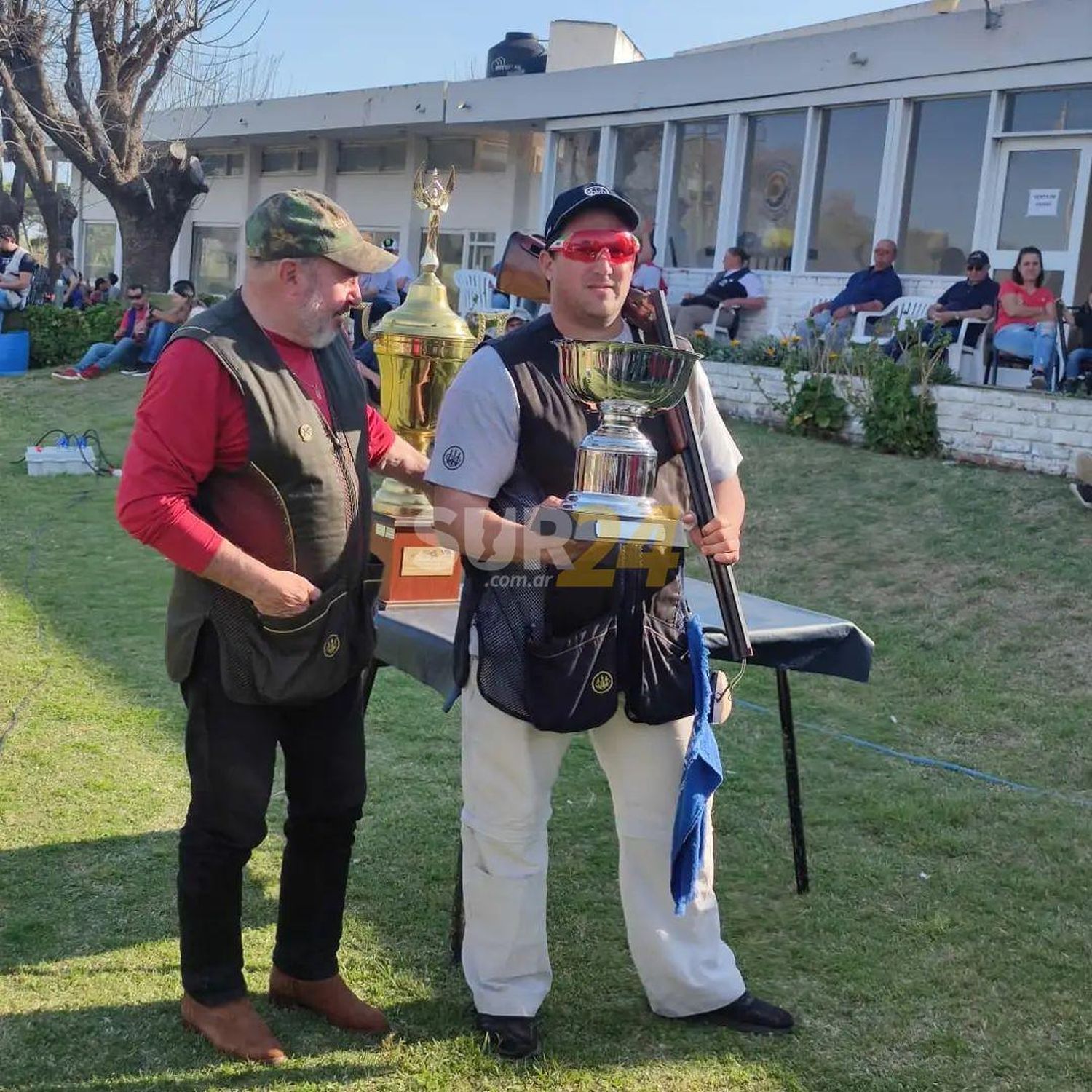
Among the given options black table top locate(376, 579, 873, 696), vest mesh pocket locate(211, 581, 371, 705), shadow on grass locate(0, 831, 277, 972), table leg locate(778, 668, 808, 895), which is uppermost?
vest mesh pocket locate(211, 581, 371, 705)

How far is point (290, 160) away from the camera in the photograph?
25.2 meters

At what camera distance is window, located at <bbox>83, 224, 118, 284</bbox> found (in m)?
33.1

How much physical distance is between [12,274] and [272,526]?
18506mm

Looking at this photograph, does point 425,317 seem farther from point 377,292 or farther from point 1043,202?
point 1043,202

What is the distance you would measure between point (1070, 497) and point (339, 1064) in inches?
279

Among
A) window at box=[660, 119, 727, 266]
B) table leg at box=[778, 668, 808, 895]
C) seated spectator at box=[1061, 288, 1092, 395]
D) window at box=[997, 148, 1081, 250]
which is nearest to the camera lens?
table leg at box=[778, 668, 808, 895]

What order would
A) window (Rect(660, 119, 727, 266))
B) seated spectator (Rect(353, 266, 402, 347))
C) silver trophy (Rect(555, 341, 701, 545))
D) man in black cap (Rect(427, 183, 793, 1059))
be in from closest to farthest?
silver trophy (Rect(555, 341, 701, 545)), man in black cap (Rect(427, 183, 793, 1059)), seated spectator (Rect(353, 266, 402, 347)), window (Rect(660, 119, 727, 266))

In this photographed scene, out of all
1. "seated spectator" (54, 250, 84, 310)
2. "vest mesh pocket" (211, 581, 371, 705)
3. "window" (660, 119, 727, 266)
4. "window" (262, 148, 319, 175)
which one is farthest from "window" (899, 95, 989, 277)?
"seated spectator" (54, 250, 84, 310)

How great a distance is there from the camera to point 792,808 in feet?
13.2

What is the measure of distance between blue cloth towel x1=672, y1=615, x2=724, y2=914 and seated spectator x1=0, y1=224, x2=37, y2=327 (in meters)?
18.7

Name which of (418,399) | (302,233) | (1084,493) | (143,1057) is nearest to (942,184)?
(1084,493)

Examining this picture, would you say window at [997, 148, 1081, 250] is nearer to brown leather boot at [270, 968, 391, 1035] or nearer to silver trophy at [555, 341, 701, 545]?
silver trophy at [555, 341, 701, 545]

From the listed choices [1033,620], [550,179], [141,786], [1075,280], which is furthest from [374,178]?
[141,786]

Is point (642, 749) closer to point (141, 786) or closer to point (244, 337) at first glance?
point (244, 337)
